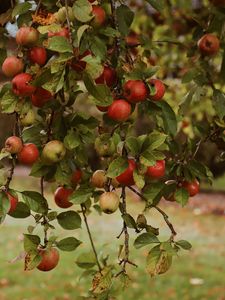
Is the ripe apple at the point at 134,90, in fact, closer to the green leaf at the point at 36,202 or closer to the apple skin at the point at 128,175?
the apple skin at the point at 128,175

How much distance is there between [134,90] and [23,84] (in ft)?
0.91

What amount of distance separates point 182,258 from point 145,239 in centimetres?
604

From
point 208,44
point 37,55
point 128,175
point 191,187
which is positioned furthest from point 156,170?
point 208,44

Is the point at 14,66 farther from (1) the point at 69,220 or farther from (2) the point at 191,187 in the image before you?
(2) the point at 191,187

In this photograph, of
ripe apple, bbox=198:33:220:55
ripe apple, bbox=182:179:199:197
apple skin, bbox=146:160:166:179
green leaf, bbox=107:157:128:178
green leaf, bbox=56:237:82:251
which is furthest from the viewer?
ripe apple, bbox=198:33:220:55

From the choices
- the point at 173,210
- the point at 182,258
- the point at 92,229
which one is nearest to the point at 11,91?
the point at 182,258

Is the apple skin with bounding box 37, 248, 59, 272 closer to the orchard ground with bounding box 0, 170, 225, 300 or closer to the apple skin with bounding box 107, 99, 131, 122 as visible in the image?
the apple skin with bounding box 107, 99, 131, 122

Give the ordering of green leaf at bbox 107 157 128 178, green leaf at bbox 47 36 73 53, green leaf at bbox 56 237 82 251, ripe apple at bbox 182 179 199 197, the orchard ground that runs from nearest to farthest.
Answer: green leaf at bbox 47 36 73 53 < green leaf at bbox 107 157 128 178 < green leaf at bbox 56 237 82 251 < ripe apple at bbox 182 179 199 197 < the orchard ground

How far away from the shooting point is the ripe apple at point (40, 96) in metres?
1.47

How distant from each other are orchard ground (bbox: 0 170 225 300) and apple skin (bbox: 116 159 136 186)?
190cm

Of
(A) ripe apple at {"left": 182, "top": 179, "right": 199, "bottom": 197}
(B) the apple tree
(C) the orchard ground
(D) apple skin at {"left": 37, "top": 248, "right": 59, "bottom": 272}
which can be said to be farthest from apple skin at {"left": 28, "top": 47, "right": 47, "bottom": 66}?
(C) the orchard ground

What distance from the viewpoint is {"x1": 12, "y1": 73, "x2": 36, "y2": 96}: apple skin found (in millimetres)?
1416

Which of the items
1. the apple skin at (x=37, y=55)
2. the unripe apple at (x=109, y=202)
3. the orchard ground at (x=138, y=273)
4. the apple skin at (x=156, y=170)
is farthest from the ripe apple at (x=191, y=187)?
the orchard ground at (x=138, y=273)

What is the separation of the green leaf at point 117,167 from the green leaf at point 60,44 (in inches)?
11.5
